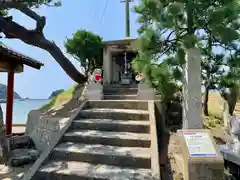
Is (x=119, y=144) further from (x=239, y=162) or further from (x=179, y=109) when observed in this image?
(x=179, y=109)

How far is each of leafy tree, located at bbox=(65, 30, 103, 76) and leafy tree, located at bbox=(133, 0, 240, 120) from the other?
659 cm

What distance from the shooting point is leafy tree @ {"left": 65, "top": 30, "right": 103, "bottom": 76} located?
414 inches

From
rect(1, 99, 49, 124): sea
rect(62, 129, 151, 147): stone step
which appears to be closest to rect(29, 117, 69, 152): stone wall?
rect(62, 129, 151, 147): stone step

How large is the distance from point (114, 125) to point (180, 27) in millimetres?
2125

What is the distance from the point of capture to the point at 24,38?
7.22 meters

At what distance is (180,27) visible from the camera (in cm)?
377

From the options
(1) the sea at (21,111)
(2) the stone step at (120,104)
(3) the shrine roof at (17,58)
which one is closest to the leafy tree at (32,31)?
(3) the shrine roof at (17,58)

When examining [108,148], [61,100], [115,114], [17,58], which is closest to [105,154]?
[108,148]

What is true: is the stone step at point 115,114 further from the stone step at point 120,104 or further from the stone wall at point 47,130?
the stone wall at point 47,130

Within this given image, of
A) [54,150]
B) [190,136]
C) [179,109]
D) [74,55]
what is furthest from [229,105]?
[74,55]

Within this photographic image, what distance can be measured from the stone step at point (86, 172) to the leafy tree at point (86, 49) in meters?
7.21

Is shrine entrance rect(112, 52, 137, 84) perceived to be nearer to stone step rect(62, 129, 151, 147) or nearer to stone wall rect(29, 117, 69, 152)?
stone wall rect(29, 117, 69, 152)

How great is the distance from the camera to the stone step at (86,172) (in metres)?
3.05

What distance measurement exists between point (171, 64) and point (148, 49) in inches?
18.3
